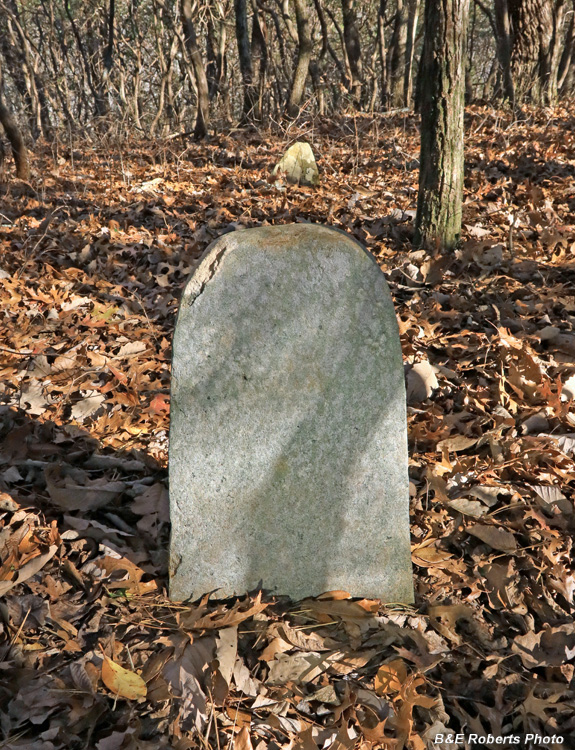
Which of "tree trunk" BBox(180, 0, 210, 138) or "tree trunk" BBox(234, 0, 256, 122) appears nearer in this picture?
"tree trunk" BBox(180, 0, 210, 138)

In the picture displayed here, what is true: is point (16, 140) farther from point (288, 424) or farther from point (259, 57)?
point (288, 424)

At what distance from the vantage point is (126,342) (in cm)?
415

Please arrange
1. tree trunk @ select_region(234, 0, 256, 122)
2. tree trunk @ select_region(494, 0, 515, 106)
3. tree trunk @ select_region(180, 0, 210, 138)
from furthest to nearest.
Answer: tree trunk @ select_region(234, 0, 256, 122) < tree trunk @ select_region(180, 0, 210, 138) < tree trunk @ select_region(494, 0, 515, 106)

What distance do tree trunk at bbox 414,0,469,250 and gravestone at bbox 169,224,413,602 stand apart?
3.08 m

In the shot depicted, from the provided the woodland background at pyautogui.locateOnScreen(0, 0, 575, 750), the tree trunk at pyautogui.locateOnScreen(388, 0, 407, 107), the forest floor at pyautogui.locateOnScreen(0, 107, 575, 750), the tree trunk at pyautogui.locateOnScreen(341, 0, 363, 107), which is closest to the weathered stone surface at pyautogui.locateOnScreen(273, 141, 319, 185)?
the woodland background at pyautogui.locateOnScreen(0, 0, 575, 750)

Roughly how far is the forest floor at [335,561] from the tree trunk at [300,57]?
7221mm

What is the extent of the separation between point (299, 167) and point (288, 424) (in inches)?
244

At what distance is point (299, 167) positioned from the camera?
756 cm

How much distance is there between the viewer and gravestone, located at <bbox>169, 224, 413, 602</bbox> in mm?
1948

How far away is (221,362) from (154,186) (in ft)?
21.8

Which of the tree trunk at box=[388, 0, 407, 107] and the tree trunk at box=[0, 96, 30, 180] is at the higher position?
the tree trunk at box=[388, 0, 407, 107]

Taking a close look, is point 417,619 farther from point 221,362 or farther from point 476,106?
point 476,106

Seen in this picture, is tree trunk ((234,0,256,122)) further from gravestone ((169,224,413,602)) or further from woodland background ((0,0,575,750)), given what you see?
gravestone ((169,224,413,602))

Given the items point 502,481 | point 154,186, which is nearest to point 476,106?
point 154,186
